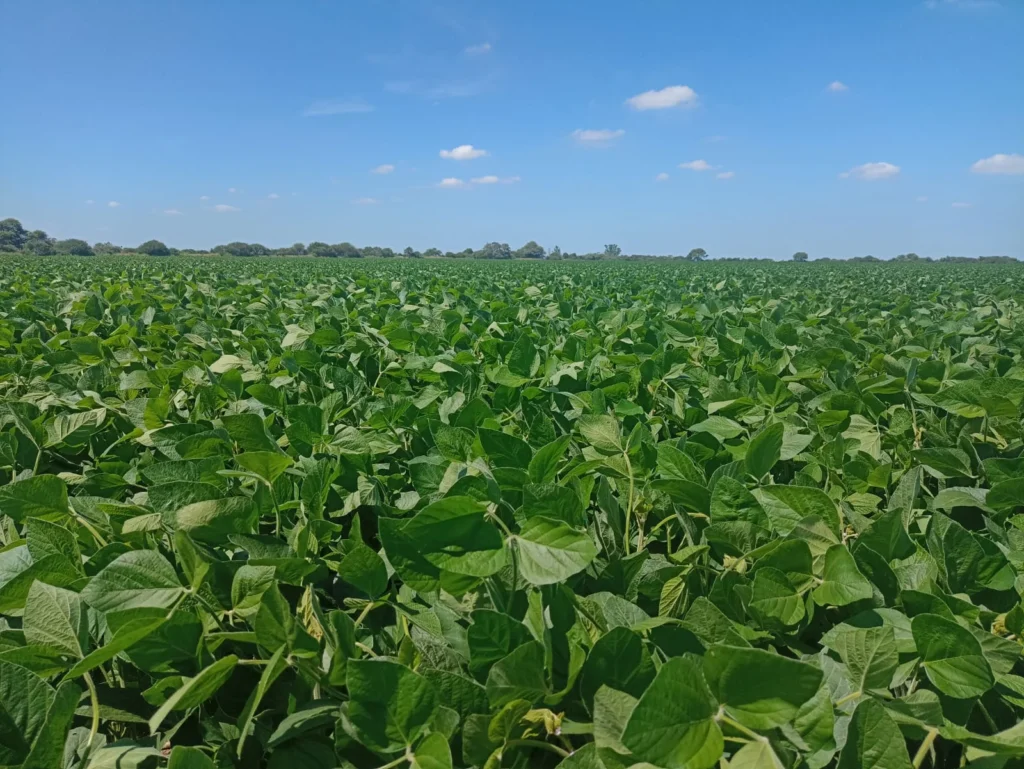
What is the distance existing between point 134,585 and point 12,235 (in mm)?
95220

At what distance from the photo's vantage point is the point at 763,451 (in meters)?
1.21

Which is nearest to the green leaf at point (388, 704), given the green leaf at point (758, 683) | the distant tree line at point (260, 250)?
the green leaf at point (758, 683)

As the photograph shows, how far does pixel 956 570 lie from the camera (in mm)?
983

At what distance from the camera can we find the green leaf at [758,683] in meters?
0.58

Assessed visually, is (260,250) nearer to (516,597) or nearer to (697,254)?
(697,254)

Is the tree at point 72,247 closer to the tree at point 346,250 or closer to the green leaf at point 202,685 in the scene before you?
the tree at point 346,250

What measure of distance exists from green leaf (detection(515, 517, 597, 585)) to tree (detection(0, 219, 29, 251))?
283ft

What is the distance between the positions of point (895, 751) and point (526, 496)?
19.9 inches

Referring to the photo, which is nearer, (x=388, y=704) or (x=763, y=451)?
(x=388, y=704)

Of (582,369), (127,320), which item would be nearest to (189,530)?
(582,369)

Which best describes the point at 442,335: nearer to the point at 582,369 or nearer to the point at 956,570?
the point at 582,369

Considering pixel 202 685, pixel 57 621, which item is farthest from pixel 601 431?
pixel 57 621

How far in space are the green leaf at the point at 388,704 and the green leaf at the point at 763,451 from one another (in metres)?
0.80

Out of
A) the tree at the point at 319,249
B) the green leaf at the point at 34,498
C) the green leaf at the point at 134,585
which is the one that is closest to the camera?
the green leaf at the point at 134,585
